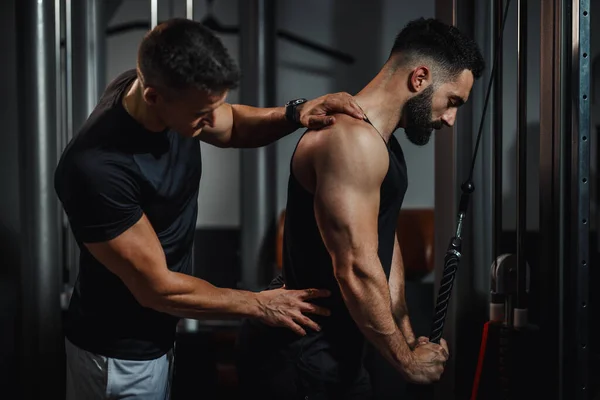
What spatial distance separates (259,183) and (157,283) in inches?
51.4

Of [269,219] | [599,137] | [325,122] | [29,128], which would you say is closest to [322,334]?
[325,122]

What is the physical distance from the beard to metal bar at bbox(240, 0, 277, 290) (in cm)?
111

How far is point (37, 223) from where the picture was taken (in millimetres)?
2244

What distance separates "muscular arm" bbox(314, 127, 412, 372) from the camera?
4.44 ft

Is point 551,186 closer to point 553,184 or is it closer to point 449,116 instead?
point 553,184

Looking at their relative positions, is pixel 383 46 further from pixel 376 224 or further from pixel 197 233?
pixel 376 224

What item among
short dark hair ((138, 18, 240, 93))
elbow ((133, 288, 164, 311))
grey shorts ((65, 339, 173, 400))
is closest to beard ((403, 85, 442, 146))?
short dark hair ((138, 18, 240, 93))

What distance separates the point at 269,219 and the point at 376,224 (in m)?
1.28

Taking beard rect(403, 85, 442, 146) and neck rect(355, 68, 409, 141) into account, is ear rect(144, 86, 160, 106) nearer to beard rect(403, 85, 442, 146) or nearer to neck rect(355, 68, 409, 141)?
neck rect(355, 68, 409, 141)

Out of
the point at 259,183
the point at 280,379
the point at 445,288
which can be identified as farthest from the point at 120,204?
the point at 259,183

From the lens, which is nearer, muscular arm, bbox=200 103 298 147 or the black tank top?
the black tank top

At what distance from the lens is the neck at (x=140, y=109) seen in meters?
1.33

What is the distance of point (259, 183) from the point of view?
8.63ft

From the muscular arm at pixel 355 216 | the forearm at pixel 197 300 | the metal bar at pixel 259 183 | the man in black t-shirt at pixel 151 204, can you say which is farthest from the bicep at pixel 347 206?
the metal bar at pixel 259 183
